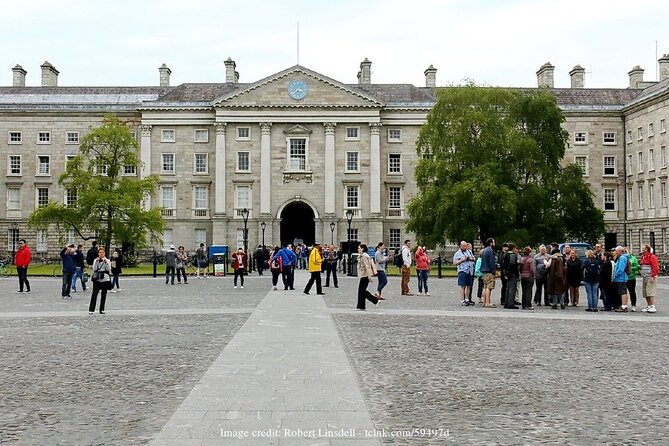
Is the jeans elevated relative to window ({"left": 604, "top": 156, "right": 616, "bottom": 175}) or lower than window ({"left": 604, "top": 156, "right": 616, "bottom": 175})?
lower

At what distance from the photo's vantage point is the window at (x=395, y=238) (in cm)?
7019

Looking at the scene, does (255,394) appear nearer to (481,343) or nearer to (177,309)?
(481,343)

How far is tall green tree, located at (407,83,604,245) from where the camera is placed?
4916 centimetres

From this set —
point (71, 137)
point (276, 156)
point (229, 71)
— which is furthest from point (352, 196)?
point (71, 137)

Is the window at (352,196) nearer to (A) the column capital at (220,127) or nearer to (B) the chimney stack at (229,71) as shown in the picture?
(A) the column capital at (220,127)

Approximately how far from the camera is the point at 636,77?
7662cm

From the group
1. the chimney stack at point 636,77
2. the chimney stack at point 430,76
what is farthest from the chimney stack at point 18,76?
the chimney stack at point 636,77

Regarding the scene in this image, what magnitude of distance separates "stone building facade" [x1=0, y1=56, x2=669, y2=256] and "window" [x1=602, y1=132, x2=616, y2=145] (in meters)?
0.09

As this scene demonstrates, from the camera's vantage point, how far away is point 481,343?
46.6 ft

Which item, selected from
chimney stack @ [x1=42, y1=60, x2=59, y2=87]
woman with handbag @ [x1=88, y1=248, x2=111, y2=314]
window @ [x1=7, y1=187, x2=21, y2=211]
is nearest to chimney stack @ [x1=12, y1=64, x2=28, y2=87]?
chimney stack @ [x1=42, y1=60, x2=59, y2=87]

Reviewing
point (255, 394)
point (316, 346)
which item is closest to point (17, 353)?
point (316, 346)

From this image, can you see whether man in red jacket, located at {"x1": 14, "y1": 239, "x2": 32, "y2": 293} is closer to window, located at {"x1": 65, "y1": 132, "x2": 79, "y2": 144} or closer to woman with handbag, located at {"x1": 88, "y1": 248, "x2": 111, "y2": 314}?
woman with handbag, located at {"x1": 88, "y1": 248, "x2": 111, "y2": 314}

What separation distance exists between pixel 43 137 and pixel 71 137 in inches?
98.1

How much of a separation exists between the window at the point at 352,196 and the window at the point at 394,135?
544cm
